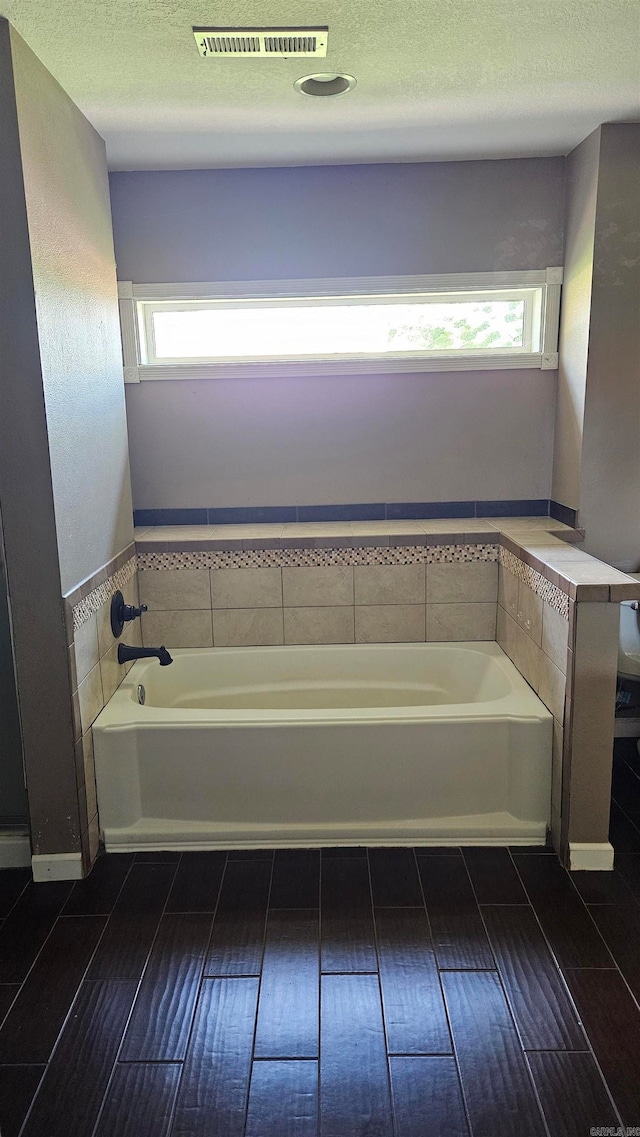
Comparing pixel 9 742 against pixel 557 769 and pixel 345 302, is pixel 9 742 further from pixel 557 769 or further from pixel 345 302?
pixel 345 302

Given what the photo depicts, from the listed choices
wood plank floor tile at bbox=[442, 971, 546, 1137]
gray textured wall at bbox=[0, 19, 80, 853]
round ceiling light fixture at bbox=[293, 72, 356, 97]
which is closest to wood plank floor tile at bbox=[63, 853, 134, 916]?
gray textured wall at bbox=[0, 19, 80, 853]

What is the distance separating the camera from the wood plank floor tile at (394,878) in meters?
2.33

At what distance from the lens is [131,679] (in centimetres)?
302

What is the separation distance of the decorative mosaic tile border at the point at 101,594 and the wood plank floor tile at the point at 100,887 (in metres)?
0.81

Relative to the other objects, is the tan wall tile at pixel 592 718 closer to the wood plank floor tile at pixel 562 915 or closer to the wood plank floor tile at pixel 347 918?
the wood plank floor tile at pixel 562 915

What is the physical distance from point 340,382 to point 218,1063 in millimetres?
2684

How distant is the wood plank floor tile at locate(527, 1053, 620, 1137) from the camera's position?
1.59 metres

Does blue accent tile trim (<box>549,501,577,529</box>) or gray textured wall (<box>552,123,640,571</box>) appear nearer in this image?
gray textured wall (<box>552,123,640,571</box>)

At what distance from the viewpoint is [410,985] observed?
1.98m

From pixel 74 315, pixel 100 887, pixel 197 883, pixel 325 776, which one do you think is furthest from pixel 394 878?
pixel 74 315

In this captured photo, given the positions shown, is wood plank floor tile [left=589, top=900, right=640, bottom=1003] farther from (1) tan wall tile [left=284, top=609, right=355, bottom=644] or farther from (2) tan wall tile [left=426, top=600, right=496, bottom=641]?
(1) tan wall tile [left=284, top=609, right=355, bottom=644]

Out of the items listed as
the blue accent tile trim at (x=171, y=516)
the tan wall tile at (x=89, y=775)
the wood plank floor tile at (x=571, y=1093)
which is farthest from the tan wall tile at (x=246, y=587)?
the wood plank floor tile at (x=571, y=1093)

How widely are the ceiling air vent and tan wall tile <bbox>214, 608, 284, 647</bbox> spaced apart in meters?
2.00

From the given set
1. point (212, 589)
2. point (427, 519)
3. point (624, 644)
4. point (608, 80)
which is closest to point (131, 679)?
point (212, 589)
